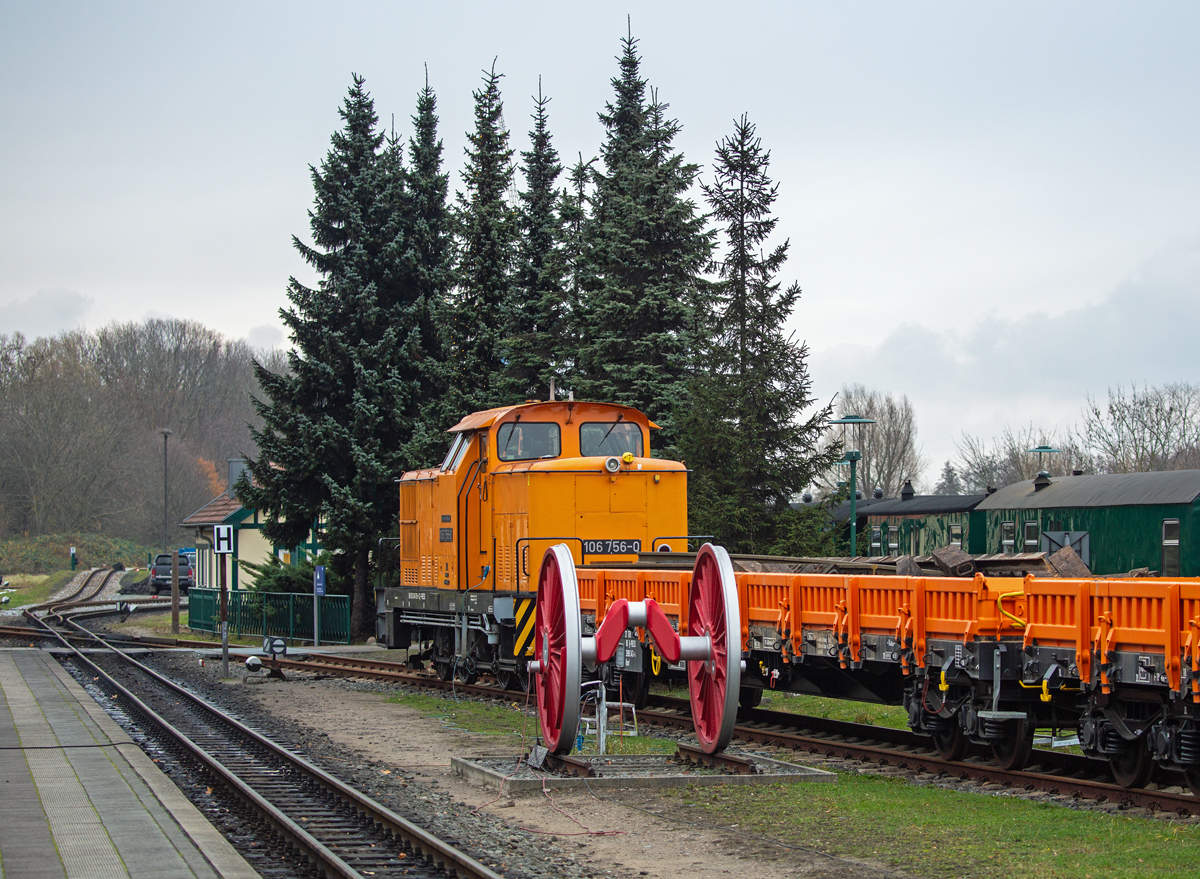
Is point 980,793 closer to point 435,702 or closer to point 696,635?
point 696,635

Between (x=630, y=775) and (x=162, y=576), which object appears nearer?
(x=630, y=775)

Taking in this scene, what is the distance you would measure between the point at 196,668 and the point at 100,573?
52.9m

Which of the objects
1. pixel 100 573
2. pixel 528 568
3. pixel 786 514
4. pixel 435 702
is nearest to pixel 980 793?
pixel 528 568

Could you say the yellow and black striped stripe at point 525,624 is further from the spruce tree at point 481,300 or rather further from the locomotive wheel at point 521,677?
the spruce tree at point 481,300

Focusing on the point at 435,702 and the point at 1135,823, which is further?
the point at 435,702

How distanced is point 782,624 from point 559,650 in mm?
2294

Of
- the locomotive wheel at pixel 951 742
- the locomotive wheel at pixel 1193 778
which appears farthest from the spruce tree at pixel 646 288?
the locomotive wheel at pixel 1193 778

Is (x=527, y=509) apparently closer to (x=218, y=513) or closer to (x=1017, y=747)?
(x=1017, y=747)

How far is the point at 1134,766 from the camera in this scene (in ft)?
30.1

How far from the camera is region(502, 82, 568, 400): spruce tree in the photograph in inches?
1208

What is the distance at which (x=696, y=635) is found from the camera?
401 inches

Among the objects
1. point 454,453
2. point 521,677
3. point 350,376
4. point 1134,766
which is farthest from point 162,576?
point 1134,766

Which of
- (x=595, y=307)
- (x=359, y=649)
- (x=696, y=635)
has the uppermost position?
(x=595, y=307)

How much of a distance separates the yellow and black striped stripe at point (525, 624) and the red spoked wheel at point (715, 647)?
5.79m
